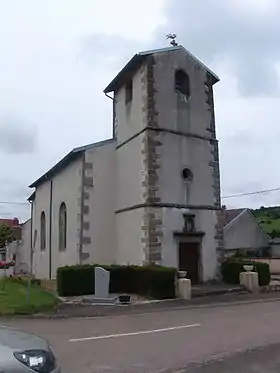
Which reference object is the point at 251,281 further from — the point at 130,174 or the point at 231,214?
the point at 231,214

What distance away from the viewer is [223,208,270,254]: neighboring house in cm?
4559

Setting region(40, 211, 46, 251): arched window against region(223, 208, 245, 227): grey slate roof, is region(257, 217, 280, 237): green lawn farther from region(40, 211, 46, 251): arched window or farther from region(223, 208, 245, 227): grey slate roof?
region(40, 211, 46, 251): arched window

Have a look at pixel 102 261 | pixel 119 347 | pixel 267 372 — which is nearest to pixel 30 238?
pixel 102 261

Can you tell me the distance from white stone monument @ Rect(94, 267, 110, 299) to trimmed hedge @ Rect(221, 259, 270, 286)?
722cm

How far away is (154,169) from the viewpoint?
22.4 m

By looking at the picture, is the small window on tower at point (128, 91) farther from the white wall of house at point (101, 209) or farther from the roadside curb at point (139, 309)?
the roadside curb at point (139, 309)

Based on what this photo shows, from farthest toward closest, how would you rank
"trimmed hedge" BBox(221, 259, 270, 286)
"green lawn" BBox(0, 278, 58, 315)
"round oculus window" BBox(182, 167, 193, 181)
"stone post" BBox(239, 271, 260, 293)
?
1. "round oculus window" BBox(182, 167, 193, 181)
2. "trimmed hedge" BBox(221, 259, 270, 286)
3. "stone post" BBox(239, 271, 260, 293)
4. "green lawn" BBox(0, 278, 58, 315)

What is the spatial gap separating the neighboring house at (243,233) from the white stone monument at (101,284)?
2723cm

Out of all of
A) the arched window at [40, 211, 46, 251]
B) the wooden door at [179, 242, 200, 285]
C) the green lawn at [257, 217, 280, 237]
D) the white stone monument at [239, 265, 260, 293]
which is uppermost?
the green lawn at [257, 217, 280, 237]

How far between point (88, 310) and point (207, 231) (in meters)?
9.37

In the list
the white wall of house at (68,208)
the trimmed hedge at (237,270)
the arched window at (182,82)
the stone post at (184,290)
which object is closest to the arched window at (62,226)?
the white wall of house at (68,208)

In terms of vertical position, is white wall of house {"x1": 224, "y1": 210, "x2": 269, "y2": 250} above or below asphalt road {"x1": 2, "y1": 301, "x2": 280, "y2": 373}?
above

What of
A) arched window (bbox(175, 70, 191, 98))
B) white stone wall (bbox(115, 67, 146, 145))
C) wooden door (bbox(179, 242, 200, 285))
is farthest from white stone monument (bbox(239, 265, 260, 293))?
arched window (bbox(175, 70, 191, 98))

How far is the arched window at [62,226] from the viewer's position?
27006mm
